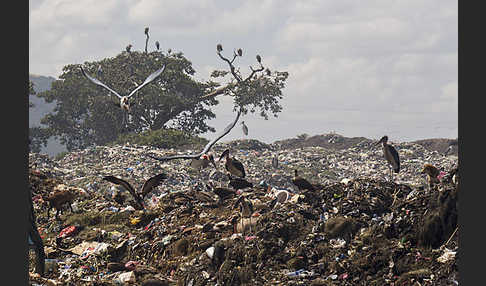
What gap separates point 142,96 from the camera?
28.3 m

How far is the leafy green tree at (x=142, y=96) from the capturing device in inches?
1140

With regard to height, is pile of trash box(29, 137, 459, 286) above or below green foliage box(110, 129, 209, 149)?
below

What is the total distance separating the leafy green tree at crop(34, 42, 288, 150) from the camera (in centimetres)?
2895

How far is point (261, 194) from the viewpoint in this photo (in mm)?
9250

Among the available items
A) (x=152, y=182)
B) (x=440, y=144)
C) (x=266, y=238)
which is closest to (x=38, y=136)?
(x=440, y=144)

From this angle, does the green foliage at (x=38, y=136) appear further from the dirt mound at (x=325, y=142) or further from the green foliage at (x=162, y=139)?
the dirt mound at (x=325, y=142)

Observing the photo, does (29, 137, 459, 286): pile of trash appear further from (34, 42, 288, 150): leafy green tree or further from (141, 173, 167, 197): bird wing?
(34, 42, 288, 150): leafy green tree

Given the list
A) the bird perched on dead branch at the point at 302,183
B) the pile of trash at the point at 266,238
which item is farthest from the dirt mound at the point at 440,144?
the bird perched on dead branch at the point at 302,183

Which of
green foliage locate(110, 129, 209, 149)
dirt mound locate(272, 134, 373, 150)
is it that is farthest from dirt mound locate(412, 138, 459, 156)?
green foliage locate(110, 129, 209, 149)

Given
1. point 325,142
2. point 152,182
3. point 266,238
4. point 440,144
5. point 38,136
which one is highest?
point 38,136

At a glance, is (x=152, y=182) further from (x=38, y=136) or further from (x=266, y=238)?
(x=38, y=136)

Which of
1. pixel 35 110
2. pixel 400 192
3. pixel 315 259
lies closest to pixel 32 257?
pixel 315 259

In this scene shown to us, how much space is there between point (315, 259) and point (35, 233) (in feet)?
10.1

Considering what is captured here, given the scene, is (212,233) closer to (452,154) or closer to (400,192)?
(400,192)
